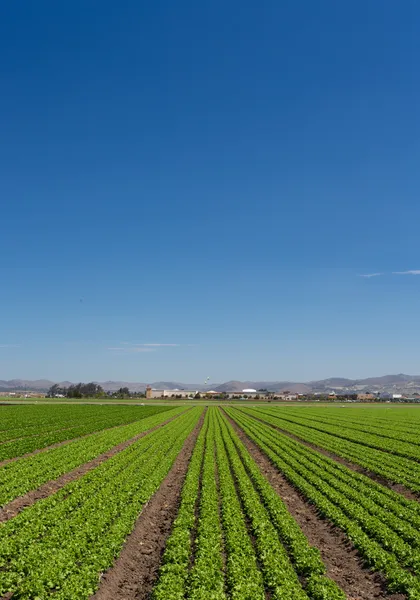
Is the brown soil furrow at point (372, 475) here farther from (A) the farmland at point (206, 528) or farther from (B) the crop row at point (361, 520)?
(B) the crop row at point (361, 520)

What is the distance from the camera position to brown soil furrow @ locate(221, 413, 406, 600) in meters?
12.4

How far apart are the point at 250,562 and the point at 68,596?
17.7 ft

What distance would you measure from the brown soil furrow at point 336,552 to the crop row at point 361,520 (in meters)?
0.30

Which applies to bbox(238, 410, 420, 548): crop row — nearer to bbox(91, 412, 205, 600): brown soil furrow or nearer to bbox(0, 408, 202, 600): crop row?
bbox(91, 412, 205, 600): brown soil furrow

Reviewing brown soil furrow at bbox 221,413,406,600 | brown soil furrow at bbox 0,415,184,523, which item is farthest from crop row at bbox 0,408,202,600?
brown soil furrow at bbox 221,413,406,600

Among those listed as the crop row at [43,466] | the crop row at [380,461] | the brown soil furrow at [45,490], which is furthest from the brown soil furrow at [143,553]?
the crop row at [380,461]

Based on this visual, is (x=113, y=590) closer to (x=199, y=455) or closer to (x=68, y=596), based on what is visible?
(x=68, y=596)

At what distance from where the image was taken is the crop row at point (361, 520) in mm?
13078

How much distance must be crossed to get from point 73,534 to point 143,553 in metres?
2.59

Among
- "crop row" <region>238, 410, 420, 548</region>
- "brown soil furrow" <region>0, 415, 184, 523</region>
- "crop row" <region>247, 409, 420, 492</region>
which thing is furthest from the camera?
"crop row" <region>247, 409, 420, 492</region>

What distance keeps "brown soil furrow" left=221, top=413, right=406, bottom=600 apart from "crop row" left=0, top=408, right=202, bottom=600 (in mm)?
7077

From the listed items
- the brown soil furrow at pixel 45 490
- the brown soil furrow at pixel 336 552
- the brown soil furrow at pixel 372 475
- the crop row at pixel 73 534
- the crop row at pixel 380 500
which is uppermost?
the crop row at pixel 73 534

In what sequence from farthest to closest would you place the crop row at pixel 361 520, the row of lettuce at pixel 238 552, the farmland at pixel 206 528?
the crop row at pixel 361 520
the farmland at pixel 206 528
the row of lettuce at pixel 238 552

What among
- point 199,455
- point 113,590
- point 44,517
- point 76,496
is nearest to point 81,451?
point 199,455
